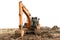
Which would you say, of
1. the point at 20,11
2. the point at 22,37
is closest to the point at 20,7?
the point at 20,11

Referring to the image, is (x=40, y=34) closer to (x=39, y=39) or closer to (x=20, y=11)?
(x=39, y=39)

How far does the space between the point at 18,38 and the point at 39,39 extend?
6.71 feet

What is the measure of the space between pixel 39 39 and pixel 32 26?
3.13 m

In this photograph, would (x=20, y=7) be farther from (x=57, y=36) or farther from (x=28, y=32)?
(x=57, y=36)

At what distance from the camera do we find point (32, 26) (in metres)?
21.9

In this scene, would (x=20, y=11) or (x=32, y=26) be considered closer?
(x=20, y=11)

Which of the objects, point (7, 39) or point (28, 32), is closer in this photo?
point (7, 39)

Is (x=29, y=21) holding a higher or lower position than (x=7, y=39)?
higher

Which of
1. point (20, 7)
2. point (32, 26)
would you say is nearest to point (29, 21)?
point (32, 26)

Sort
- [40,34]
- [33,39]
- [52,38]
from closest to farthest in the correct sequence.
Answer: [33,39] < [52,38] < [40,34]

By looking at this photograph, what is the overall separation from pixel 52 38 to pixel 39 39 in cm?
169

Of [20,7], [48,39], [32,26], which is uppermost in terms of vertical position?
[20,7]

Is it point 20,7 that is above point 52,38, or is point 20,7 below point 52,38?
above

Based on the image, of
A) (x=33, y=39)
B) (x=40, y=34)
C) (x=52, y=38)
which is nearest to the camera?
(x=33, y=39)
